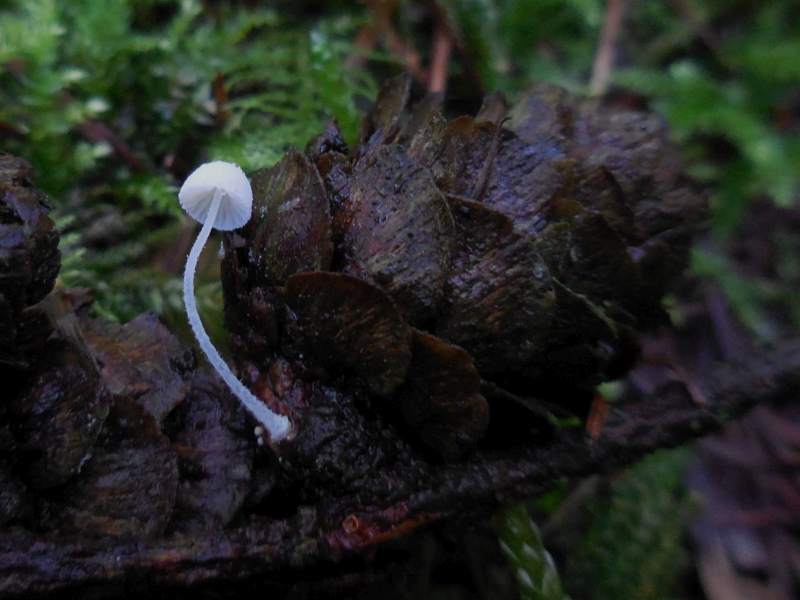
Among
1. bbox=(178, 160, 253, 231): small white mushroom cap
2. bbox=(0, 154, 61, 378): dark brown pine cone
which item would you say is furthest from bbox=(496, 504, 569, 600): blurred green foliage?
bbox=(0, 154, 61, 378): dark brown pine cone

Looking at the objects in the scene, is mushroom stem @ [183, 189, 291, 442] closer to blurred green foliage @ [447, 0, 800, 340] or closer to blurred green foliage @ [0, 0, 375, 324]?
blurred green foliage @ [0, 0, 375, 324]

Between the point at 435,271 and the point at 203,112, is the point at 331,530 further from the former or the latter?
the point at 203,112

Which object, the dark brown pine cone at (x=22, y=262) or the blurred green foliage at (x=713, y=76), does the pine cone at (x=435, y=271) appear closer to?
the dark brown pine cone at (x=22, y=262)

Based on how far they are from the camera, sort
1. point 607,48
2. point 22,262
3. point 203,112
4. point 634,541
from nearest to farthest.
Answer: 1. point 22,262
2. point 634,541
3. point 203,112
4. point 607,48

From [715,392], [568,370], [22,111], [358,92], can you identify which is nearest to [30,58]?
[22,111]

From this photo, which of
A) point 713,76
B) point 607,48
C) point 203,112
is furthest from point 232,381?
point 713,76
